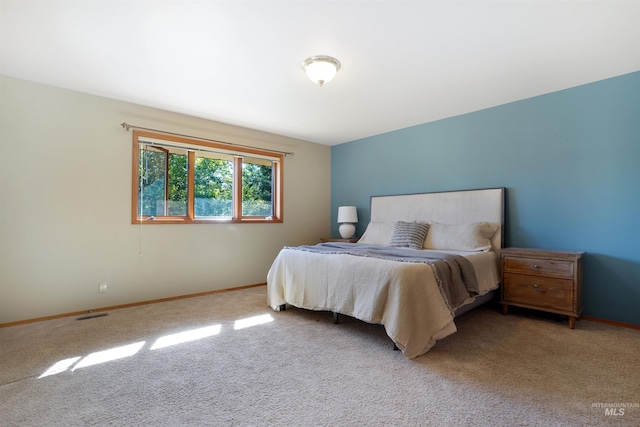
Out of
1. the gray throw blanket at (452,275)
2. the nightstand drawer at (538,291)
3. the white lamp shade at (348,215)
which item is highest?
the white lamp shade at (348,215)

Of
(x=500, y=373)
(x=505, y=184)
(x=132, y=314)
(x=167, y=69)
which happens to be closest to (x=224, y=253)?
(x=132, y=314)

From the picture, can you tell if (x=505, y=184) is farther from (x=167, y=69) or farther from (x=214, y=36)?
(x=167, y=69)

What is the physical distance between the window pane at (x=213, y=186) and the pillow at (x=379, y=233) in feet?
6.72

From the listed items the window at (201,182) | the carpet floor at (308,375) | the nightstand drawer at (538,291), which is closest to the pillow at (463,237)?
the nightstand drawer at (538,291)

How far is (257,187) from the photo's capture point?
4.62 m

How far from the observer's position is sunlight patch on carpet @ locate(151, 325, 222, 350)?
2.37 metres

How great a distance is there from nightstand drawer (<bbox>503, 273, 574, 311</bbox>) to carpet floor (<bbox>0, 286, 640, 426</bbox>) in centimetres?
20

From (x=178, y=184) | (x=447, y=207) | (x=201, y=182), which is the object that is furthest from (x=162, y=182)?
(x=447, y=207)

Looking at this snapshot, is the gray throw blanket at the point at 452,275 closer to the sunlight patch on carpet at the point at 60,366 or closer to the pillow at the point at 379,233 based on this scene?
the pillow at the point at 379,233

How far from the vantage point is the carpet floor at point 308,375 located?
4.88 ft

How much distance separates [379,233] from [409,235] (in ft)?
1.86

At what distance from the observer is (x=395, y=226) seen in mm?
3996

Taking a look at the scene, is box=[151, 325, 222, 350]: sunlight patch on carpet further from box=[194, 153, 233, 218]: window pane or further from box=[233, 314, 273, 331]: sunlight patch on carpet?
box=[194, 153, 233, 218]: window pane

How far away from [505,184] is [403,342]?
8.20 feet
